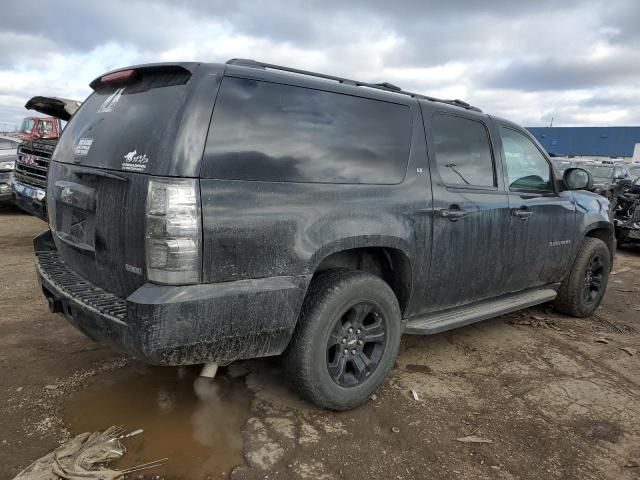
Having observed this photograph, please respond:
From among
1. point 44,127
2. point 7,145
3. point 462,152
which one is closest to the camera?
point 462,152

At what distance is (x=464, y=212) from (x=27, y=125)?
18.6m

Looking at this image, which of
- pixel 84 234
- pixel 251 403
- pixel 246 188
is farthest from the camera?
pixel 251 403

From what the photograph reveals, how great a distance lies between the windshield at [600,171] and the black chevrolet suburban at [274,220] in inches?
412

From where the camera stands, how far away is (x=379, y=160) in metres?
3.10

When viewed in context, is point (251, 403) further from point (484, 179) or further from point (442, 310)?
point (484, 179)

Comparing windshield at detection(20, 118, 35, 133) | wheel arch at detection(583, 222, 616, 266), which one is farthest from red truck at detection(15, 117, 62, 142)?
wheel arch at detection(583, 222, 616, 266)

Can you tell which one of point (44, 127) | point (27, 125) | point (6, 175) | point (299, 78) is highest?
point (27, 125)

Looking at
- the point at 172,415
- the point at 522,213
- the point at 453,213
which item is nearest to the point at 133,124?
the point at 172,415

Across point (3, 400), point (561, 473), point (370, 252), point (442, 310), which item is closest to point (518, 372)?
point (442, 310)

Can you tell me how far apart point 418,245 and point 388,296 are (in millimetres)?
394

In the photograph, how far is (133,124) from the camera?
8.64ft

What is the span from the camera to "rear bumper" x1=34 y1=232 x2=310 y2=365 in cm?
228

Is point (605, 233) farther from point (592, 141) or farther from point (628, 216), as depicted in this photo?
point (592, 141)

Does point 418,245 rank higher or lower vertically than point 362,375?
higher
